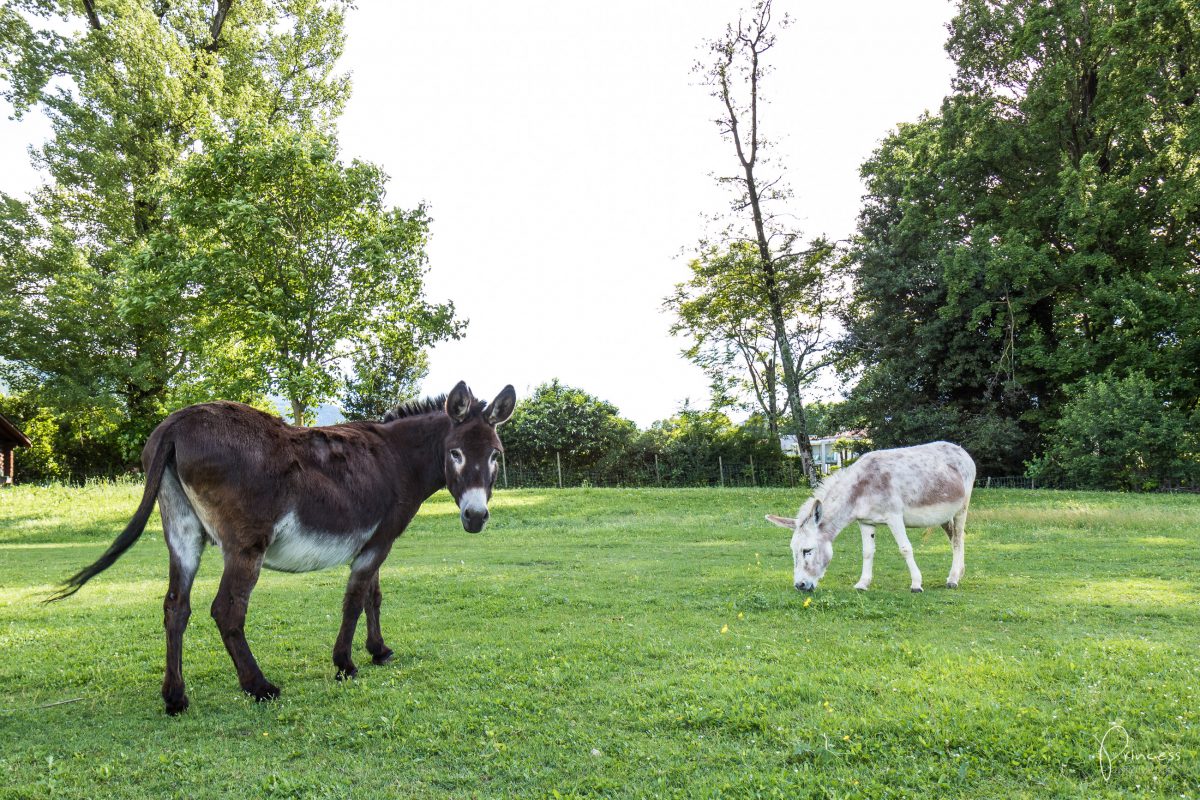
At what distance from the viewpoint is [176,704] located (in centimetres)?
491

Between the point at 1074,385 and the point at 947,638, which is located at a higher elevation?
the point at 1074,385

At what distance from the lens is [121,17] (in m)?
28.3

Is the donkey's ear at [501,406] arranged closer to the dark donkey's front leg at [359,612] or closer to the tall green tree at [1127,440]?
the dark donkey's front leg at [359,612]

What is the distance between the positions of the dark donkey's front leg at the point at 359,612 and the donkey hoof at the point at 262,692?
1.97ft

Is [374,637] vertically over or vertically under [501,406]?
under

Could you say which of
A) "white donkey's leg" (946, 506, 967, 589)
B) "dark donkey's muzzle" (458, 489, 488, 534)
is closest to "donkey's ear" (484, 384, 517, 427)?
"dark donkey's muzzle" (458, 489, 488, 534)

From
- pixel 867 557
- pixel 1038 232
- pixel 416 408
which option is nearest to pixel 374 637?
pixel 416 408

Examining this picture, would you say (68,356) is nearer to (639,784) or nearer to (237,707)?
(237,707)

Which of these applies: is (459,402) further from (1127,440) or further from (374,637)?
(1127,440)

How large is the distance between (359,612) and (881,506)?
682cm

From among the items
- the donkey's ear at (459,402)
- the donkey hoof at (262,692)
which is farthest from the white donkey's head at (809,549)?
the donkey hoof at (262,692)

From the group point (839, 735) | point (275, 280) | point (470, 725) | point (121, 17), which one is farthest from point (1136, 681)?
point (121, 17)

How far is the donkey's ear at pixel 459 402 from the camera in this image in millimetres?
6113

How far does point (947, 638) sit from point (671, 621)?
2596 millimetres
